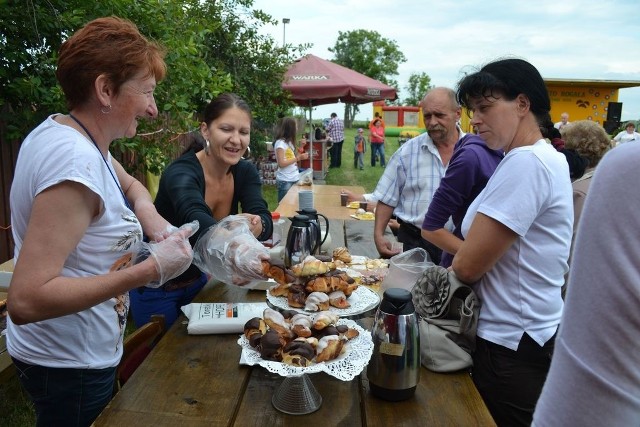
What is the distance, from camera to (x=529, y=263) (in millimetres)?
1628

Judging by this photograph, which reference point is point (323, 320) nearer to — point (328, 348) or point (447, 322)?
point (328, 348)

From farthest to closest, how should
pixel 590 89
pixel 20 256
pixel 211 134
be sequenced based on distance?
pixel 590 89, pixel 211 134, pixel 20 256

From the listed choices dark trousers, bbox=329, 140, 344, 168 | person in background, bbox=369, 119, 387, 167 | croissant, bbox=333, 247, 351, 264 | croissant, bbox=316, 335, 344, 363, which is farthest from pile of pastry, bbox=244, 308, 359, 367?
person in background, bbox=369, 119, 387, 167

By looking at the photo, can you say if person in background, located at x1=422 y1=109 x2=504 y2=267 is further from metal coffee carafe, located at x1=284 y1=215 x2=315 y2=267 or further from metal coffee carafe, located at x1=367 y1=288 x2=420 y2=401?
metal coffee carafe, located at x1=367 y1=288 x2=420 y2=401

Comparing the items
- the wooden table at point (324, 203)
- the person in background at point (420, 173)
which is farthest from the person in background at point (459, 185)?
the wooden table at point (324, 203)

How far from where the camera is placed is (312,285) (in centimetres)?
181

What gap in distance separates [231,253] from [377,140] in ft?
54.6

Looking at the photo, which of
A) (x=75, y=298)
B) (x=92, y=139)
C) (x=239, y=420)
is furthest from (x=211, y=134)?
(x=239, y=420)

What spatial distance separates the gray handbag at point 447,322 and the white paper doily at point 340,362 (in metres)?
0.29

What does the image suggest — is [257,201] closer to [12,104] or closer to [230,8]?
[12,104]

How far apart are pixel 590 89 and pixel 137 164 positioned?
2284cm

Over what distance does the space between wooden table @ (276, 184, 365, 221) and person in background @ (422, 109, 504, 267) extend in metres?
2.36

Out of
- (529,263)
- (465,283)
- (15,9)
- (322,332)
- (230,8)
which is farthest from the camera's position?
(230,8)

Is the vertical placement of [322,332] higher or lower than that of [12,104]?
lower
